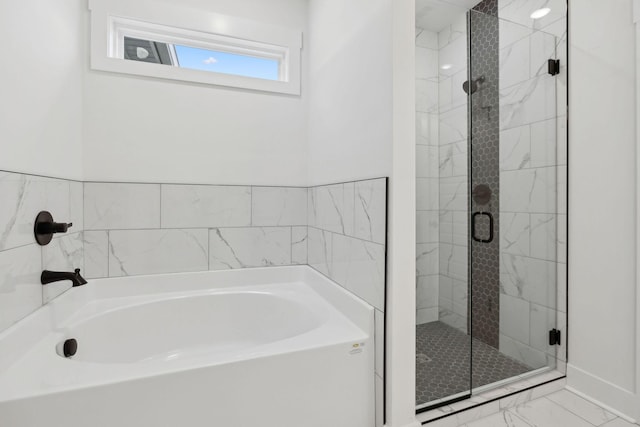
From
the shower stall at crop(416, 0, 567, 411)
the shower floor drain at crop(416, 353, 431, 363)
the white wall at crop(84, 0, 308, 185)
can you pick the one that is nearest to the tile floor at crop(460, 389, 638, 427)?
the shower stall at crop(416, 0, 567, 411)

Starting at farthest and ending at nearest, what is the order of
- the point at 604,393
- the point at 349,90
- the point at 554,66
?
the point at 554,66 → the point at 349,90 → the point at 604,393

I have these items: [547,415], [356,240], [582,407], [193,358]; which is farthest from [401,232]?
[582,407]

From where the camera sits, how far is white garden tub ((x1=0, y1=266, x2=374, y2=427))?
1022 millimetres

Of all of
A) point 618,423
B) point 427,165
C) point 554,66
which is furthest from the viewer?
point 427,165

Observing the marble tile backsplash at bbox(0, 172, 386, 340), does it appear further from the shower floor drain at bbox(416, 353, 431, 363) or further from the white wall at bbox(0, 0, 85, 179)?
the shower floor drain at bbox(416, 353, 431, 363)

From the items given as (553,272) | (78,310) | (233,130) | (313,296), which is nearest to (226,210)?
(233,130)

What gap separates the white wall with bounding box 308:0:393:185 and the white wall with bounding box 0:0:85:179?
1.41m

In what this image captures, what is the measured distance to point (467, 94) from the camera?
6.65 feet

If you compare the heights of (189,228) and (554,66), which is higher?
(554,66)

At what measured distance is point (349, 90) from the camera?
1.69 metres

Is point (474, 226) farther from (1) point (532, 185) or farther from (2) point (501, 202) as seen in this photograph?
(1) point (532, 185)

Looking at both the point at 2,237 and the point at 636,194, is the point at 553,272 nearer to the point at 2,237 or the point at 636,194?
the point at 636,194

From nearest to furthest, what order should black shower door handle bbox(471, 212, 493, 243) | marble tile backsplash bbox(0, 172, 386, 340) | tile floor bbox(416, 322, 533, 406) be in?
marble tile backsplash bbox(0, 172, 386, 340)
tile floor bbox(416, 322, 533, 406)
black shower door handle bbox(471, 212, 493, 243)

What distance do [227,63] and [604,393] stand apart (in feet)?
9.68
